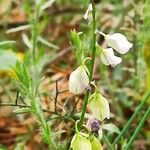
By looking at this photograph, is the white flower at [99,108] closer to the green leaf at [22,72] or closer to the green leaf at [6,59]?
the green leaf at [22,72]

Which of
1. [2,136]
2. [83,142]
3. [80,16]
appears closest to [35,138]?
[2,136]

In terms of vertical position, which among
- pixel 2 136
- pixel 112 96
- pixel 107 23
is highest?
pixel 107 23

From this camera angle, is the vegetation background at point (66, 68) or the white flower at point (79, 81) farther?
the vegetation background at point (66, 68)

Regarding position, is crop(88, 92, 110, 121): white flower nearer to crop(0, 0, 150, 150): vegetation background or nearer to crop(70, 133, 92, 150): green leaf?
crop(70, 133, 92, 150): green leaf

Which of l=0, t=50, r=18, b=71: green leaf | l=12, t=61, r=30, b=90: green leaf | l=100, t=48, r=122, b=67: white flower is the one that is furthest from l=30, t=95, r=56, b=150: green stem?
l=0, t=50, r=18, b=71: green leaf

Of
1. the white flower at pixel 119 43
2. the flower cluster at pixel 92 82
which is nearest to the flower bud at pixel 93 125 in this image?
the flower cluster at pixel 92 82

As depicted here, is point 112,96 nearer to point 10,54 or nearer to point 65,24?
point 10,54
